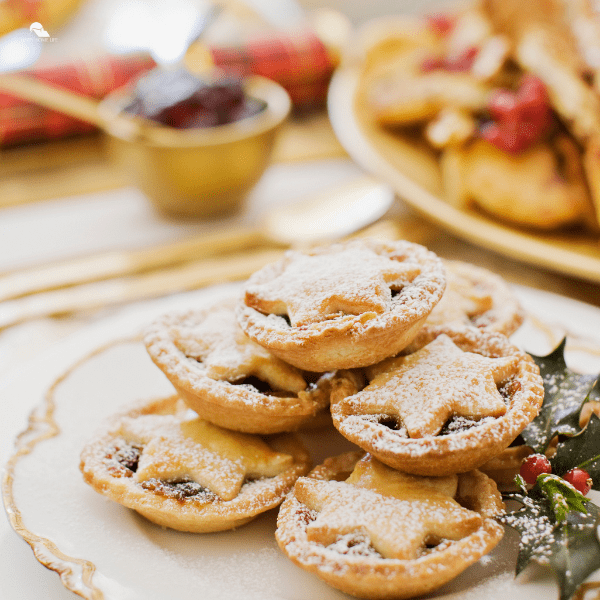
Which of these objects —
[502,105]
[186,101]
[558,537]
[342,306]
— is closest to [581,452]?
[558,537]

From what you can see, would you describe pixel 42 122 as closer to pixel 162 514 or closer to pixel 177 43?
pixel 177 43

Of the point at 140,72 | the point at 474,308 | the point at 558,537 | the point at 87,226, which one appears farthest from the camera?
the point at 140,72

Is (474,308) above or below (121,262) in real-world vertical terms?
above

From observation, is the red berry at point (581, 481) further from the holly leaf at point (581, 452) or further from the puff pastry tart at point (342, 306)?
the puff pastry tart at point (342, 306)

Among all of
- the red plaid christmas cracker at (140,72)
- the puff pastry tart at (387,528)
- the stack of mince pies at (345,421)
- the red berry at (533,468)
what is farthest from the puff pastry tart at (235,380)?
the red plaid christmas cracker at (140,72)

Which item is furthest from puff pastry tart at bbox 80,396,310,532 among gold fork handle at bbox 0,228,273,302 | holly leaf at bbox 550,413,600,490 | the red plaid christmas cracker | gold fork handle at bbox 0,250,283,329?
the red plaid christmas cracker

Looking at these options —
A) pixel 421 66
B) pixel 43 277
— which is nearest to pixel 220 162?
pixel 43 277

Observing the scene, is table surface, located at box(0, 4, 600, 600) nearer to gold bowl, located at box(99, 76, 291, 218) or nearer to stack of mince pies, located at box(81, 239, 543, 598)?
gold bowl, located at box(99, 76, 291, 218)

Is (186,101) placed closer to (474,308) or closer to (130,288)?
(130,288)
